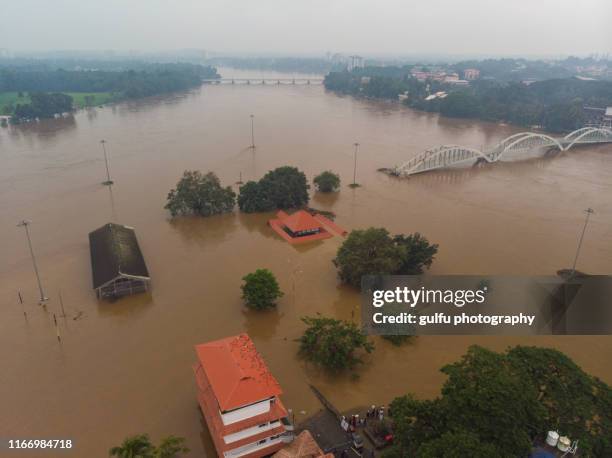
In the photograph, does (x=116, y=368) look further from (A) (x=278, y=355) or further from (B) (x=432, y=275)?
(B) (x=432, y=275)

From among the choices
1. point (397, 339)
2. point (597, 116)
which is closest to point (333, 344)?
point (397, 339)

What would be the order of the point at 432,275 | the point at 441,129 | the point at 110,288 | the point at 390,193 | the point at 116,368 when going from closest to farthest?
the point at 116,368 → the point at 110,288 → the point at 432,275 → the point at 390,193 → the point at 441,129

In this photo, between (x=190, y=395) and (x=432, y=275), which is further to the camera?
(x=432, y=275)

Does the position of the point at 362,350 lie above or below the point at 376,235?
below

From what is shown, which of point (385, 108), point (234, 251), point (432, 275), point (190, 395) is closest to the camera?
point (190, 395)

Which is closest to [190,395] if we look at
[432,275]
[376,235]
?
[376,235]
